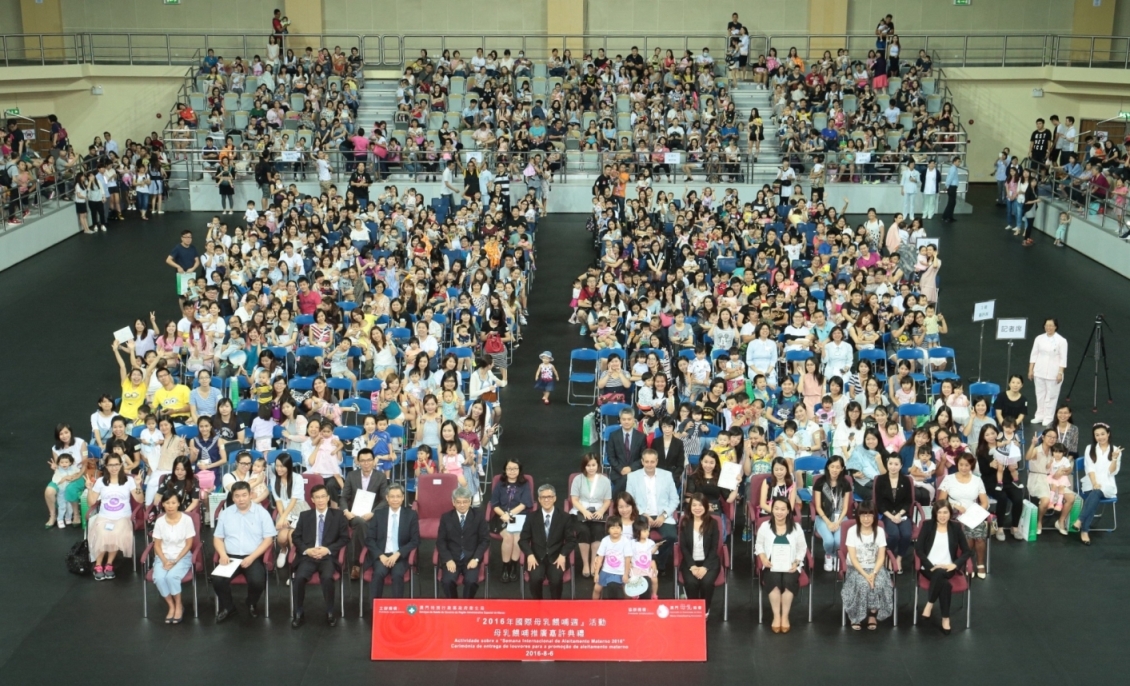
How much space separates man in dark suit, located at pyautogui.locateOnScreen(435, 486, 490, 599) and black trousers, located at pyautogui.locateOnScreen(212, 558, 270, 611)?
1.47 m

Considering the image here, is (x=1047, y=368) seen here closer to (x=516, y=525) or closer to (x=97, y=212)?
(x=516, y=525)

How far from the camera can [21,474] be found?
45.0 feet

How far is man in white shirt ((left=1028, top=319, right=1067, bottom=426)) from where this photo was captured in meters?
14.8

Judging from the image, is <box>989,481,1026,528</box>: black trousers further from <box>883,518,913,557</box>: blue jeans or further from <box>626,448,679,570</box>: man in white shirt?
<box>626,448,679,570</box>: man in white shirt

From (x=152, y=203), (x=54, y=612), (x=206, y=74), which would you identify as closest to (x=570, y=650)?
(x=54, y=612)

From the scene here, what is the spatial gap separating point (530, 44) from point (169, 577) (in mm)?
24218

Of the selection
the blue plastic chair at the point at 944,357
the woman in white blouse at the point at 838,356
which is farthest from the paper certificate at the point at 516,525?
the blue plastic chair at the point at 944,357

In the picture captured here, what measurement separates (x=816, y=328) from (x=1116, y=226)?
930 centimetres

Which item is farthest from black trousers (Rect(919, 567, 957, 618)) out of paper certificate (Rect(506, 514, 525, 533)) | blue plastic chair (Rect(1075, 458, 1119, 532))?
paper certificate (Rect(506, 514, 525, 533))

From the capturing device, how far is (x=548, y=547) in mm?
10750

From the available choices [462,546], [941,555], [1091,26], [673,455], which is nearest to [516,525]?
[462,546]

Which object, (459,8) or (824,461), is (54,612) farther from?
(459,8)

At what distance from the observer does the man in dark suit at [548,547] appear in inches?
421

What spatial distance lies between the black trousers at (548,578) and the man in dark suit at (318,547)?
1590 mm
